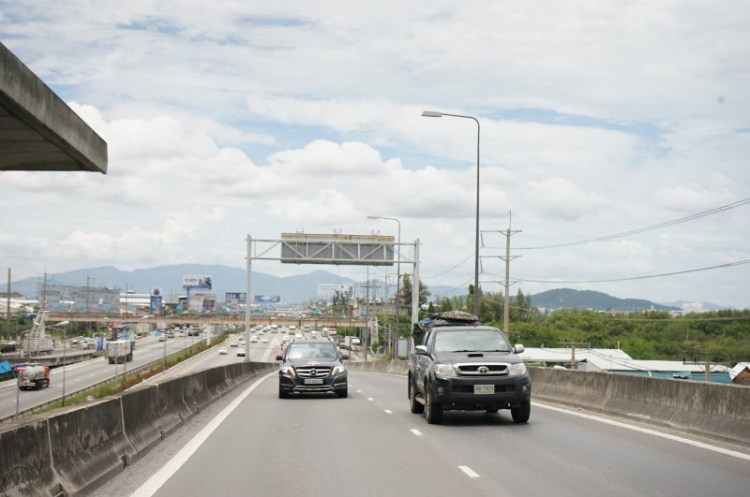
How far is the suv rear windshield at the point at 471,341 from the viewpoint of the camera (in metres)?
17.5

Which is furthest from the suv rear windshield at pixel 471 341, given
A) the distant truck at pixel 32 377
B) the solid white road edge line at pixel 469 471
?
the distant truck at pixel 32 377

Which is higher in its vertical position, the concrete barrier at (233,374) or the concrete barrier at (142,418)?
the concrete barrier at (142,418)

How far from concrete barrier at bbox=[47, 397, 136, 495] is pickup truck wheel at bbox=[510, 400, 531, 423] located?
25.5 ft

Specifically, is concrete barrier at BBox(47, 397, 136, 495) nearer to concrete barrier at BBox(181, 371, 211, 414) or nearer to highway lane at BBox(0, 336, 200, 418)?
concrete barrier at BBox(181, 371, 211, 414)

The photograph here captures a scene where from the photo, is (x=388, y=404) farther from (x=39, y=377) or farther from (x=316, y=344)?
(x=39, y=377)

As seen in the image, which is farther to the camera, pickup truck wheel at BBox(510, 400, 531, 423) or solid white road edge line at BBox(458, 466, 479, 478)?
pickup truck wheel at BBox(510, 400, 531, 423)

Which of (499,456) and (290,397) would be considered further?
(290,397)

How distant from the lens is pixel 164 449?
12.6 m

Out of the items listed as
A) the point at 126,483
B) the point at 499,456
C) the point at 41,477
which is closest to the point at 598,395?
the point at 499,456

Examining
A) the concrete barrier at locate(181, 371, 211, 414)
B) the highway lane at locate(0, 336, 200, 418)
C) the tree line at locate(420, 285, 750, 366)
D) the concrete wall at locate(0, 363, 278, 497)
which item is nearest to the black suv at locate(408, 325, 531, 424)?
the concrete wall at locate(0, 363, 278, 497)

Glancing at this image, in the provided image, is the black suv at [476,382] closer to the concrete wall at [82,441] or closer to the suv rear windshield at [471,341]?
the suv rear windshield at [471,341]

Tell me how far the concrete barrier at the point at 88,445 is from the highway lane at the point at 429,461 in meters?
0.24

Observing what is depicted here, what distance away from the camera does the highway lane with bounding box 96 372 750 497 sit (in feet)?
30.5

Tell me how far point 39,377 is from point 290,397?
5656cm
